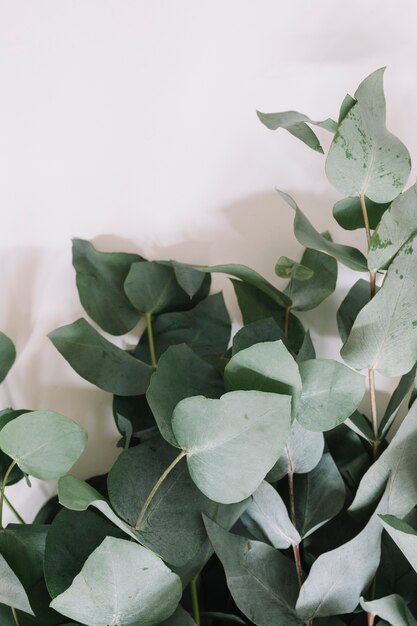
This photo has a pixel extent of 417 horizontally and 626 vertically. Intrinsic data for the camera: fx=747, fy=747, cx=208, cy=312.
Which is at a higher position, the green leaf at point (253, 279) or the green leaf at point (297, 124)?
the green leaf at point (297, 124)

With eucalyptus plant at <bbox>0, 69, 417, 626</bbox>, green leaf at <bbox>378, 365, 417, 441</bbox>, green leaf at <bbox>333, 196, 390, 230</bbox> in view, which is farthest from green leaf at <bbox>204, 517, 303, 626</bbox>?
green leaf at <bbox>333, 196, 390, 230</bbox>

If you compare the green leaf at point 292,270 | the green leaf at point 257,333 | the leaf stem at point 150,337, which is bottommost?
the leaf stem at point 150,337

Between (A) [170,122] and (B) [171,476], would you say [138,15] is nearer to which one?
(A) [170,122]

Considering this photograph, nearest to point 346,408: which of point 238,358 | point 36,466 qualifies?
point 238,358

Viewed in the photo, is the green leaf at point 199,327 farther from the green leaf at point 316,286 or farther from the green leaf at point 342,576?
the green leaf at point 342,576

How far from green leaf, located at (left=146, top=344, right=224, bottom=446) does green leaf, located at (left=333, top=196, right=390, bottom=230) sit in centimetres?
14

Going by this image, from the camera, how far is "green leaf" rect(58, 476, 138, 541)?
41cm

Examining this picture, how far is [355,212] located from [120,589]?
0.29 m

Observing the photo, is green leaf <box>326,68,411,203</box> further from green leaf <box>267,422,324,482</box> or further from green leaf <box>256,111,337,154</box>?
green leaf <box>267,422,324,482</box>

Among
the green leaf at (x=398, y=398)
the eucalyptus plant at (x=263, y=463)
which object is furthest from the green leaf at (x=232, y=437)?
the green leaf at (x=398, y=398)

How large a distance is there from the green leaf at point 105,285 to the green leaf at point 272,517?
0.58 feet

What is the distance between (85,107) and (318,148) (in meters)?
0.19

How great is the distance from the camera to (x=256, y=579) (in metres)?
0.46

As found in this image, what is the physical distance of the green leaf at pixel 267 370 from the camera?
419 mm
